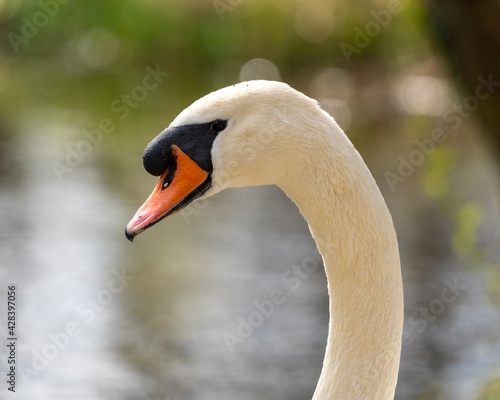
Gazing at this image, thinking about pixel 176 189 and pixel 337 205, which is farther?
pixel 176 189

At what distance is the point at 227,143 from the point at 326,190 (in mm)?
276

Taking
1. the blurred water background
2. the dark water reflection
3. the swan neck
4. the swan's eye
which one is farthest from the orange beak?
the dark water reflection

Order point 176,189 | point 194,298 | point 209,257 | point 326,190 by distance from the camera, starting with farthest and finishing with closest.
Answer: point 209,257 < point 194,298 < point 176,189 < point 326,190

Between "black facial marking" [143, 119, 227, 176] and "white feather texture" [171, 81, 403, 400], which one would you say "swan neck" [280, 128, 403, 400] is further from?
"black facial marking" [143, 119, 227, 176]

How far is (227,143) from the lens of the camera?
2.12 meters

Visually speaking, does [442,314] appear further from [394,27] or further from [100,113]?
[394,27]

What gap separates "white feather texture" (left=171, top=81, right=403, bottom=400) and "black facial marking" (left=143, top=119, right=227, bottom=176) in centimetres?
2

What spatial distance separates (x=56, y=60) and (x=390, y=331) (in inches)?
855

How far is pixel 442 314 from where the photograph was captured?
6.92 m

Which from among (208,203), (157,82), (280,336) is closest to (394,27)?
(157,82)

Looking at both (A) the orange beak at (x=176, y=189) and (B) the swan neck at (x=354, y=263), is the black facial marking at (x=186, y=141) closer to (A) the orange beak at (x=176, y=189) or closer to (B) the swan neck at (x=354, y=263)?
(A) the orange beak at (x=176, y=189)

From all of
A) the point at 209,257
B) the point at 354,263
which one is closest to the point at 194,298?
the point at 209,257

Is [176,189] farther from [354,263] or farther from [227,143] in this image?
[354,263]

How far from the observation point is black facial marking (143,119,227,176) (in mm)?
2109
